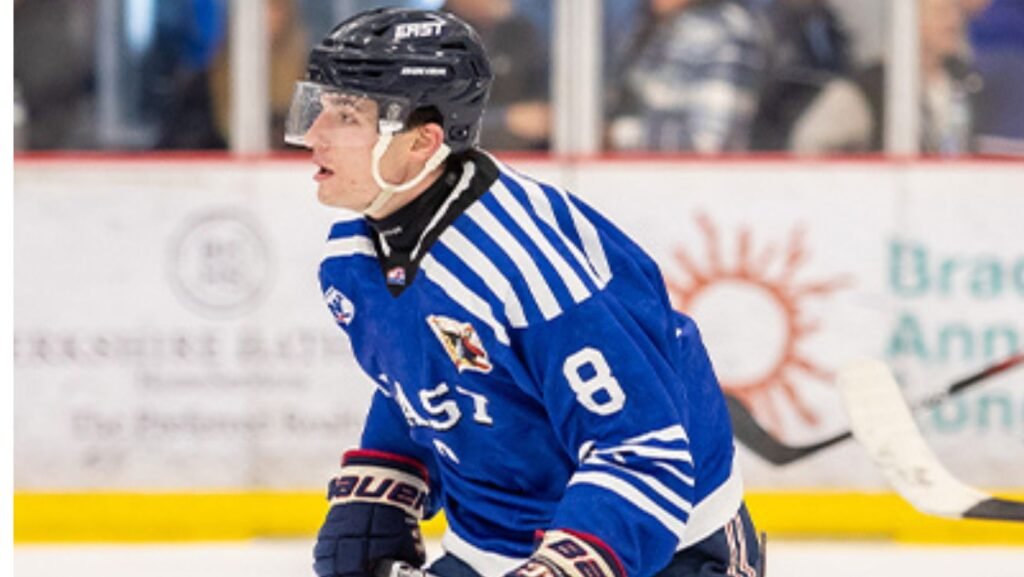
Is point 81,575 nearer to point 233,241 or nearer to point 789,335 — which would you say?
point 233,241

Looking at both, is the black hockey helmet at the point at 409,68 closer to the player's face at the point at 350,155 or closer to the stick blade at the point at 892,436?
the player's face at the point at 350,155

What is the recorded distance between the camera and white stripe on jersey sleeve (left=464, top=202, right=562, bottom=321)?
189cm

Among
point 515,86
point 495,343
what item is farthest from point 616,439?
point 515,86

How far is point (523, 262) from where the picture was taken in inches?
75.3

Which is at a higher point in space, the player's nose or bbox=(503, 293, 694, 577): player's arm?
the player's nose

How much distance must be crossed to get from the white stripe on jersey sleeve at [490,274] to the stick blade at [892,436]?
3.48 feet

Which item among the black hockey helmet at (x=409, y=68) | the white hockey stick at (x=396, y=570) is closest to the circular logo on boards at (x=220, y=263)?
the white hockey stick at (x=396, y=570)

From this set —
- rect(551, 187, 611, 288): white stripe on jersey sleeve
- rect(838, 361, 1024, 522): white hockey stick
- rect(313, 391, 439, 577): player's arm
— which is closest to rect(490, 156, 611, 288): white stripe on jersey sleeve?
rect(551, 187, 611, 288): white stripe on jersey sleeve

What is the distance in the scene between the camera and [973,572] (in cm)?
440

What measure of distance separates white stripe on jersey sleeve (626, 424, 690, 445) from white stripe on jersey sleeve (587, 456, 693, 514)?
0.9 inches

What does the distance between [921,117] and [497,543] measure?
3113mm

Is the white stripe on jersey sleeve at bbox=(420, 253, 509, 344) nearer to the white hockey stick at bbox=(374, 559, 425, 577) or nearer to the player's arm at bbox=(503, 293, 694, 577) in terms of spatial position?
the player's arm at bbox=(503, 293, 694, 577)

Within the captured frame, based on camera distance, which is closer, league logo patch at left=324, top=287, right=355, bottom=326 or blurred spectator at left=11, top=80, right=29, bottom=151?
league logo patch at left=324, top=287, right=355, bottom=326

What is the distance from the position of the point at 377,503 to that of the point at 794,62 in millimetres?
3020
